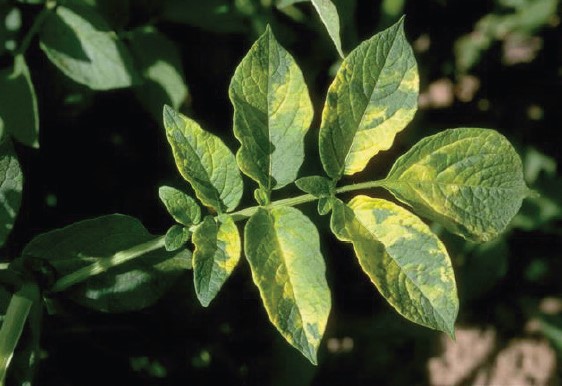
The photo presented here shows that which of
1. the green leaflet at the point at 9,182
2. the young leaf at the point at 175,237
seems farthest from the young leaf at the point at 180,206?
the green leaflet at the point at 9,182

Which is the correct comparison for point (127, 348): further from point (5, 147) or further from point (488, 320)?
point (488, 320)

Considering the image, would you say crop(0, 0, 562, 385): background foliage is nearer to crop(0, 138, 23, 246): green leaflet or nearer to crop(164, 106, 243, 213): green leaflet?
crop(0, 138, 23, 246): green leaflet

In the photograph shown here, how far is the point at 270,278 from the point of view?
0.75 metres

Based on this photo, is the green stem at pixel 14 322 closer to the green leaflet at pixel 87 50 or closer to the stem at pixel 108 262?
the stem at pixel 108 262

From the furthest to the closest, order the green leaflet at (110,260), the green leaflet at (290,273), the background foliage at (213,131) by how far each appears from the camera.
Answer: the background foliage at (213,131), the green leaflet at (110,260), the green leaflet at (290,273)

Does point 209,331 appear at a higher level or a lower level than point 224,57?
lower

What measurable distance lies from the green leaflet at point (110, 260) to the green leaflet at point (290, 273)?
169mm

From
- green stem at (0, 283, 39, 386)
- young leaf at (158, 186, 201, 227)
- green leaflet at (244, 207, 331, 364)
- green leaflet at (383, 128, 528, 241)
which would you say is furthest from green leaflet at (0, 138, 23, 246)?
green leaflet at (383, 128, 528, 241)

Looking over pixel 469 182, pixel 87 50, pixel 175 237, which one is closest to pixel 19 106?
pixel 87 50

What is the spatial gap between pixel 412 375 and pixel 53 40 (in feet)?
4.10

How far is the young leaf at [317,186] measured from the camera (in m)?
0.81

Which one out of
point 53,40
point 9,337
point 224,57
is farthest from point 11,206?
point 224,57

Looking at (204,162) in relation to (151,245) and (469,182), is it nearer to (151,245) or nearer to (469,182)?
(151,245)

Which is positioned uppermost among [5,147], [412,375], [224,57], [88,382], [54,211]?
[5,147]
